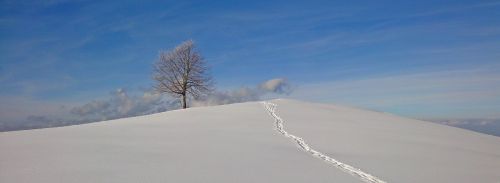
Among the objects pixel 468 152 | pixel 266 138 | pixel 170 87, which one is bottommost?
pixel 468 152

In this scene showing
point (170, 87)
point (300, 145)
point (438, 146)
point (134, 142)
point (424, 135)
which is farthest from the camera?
point (170, 87)

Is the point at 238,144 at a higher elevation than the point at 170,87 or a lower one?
lower

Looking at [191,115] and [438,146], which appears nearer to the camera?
[438,146]

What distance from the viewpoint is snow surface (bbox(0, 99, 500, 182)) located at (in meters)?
8.52

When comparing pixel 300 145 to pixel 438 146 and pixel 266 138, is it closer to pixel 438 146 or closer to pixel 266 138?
pixel 266 138

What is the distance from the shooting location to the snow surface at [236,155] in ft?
28.0

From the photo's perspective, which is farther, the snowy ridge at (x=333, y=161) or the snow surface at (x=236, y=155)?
the snowy ridge at (x=333, y=161)

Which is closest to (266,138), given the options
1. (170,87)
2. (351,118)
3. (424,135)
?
(424,135)

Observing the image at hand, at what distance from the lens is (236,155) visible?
36.2 feet

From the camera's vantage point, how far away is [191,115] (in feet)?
73.4

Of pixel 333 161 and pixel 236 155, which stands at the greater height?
pixel 236 155

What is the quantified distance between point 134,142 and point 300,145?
497 cm

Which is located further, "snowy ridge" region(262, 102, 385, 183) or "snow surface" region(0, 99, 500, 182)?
"snowy ridge" region(262, 102, 385, 183)

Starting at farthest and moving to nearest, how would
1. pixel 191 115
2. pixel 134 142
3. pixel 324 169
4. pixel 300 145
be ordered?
pixel 191 115 < pixel 300 145 < pixel 134 142 < pixel 324 169
